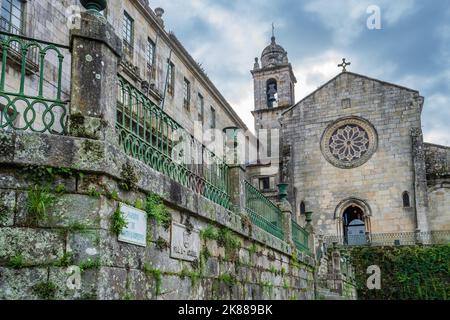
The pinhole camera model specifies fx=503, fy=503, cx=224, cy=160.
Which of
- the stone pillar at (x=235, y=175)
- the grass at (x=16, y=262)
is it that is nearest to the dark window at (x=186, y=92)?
the stone pillar at (x=235, y=175)

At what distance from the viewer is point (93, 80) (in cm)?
468

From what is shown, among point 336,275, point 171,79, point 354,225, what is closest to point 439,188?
point 354,225

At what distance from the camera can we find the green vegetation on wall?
82.2ft

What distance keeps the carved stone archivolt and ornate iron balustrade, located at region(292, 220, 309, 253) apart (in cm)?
1574

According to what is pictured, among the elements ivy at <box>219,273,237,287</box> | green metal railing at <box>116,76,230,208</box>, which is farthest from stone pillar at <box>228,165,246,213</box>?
ivy at <box>219,273,237,287</box>

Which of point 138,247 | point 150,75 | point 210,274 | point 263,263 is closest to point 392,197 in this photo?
point 150,75

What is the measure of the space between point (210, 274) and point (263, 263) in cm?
286

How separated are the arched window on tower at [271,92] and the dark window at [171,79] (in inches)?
625

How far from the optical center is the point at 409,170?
94.0ft

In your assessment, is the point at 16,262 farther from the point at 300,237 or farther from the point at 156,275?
the point at 300,237

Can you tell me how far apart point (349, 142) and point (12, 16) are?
22.5m

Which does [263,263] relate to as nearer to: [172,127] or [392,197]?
[172,127]

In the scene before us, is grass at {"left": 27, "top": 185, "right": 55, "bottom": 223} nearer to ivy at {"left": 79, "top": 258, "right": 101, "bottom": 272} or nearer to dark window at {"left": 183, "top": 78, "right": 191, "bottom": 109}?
ivy at {"left": 79, "top": 258, "right": 101, "bottom": 272}
